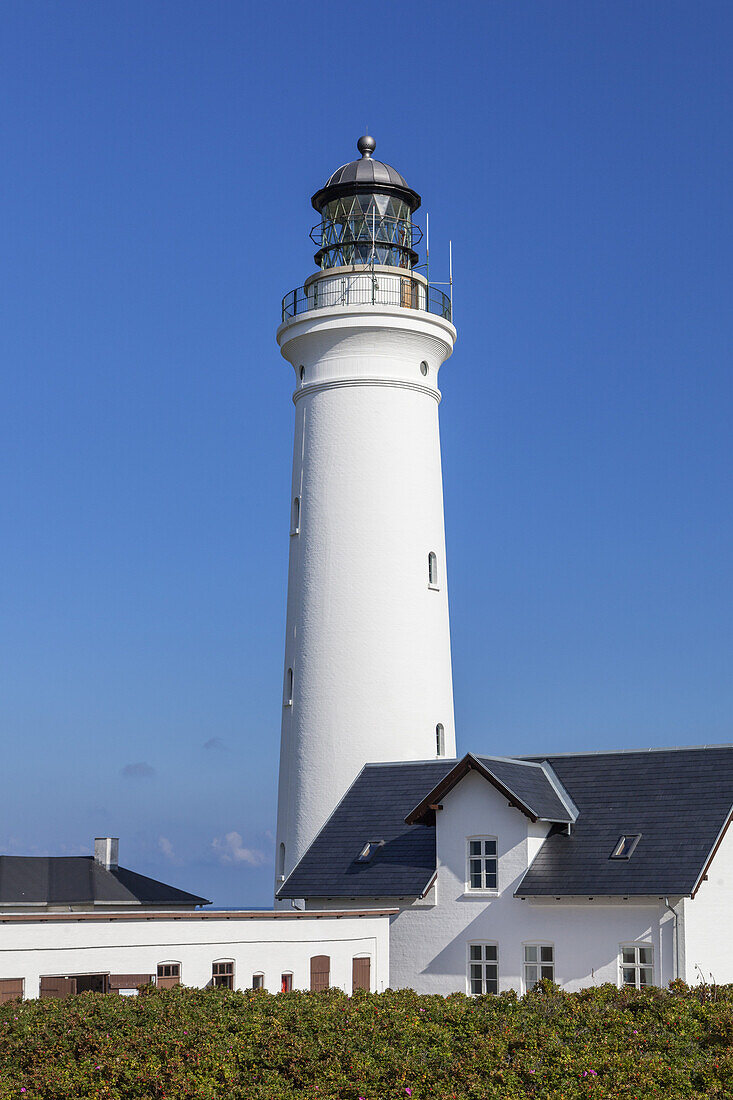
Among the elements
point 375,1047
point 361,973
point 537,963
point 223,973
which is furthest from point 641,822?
point 375,1047

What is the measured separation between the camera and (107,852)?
155ft

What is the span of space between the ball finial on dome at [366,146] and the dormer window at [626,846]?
2107 cm

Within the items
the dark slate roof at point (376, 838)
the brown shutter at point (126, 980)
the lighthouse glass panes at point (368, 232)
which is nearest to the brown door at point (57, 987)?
the brown shutter at point (126, 980)

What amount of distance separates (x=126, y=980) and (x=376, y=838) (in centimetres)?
847

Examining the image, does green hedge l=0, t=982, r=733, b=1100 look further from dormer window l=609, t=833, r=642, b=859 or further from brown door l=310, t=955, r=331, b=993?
brown door l=310, t=955, r=331, b=993

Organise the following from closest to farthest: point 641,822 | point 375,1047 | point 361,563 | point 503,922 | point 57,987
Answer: point 375,1047
point 57,987
point 641,822
point 503,922
point 361,563

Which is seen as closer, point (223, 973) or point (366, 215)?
point (223, 973)

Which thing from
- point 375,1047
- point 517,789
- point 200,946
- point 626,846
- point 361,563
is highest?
point 361,563

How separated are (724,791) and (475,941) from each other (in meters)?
6.61

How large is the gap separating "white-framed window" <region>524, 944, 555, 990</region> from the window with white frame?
1668 millimetres

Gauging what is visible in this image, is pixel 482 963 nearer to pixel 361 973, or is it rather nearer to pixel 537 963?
pixel 537 963

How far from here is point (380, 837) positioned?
34844 mm

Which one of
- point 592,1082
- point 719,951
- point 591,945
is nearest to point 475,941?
point 591,945

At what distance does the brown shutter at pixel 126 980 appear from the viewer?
28.1m
